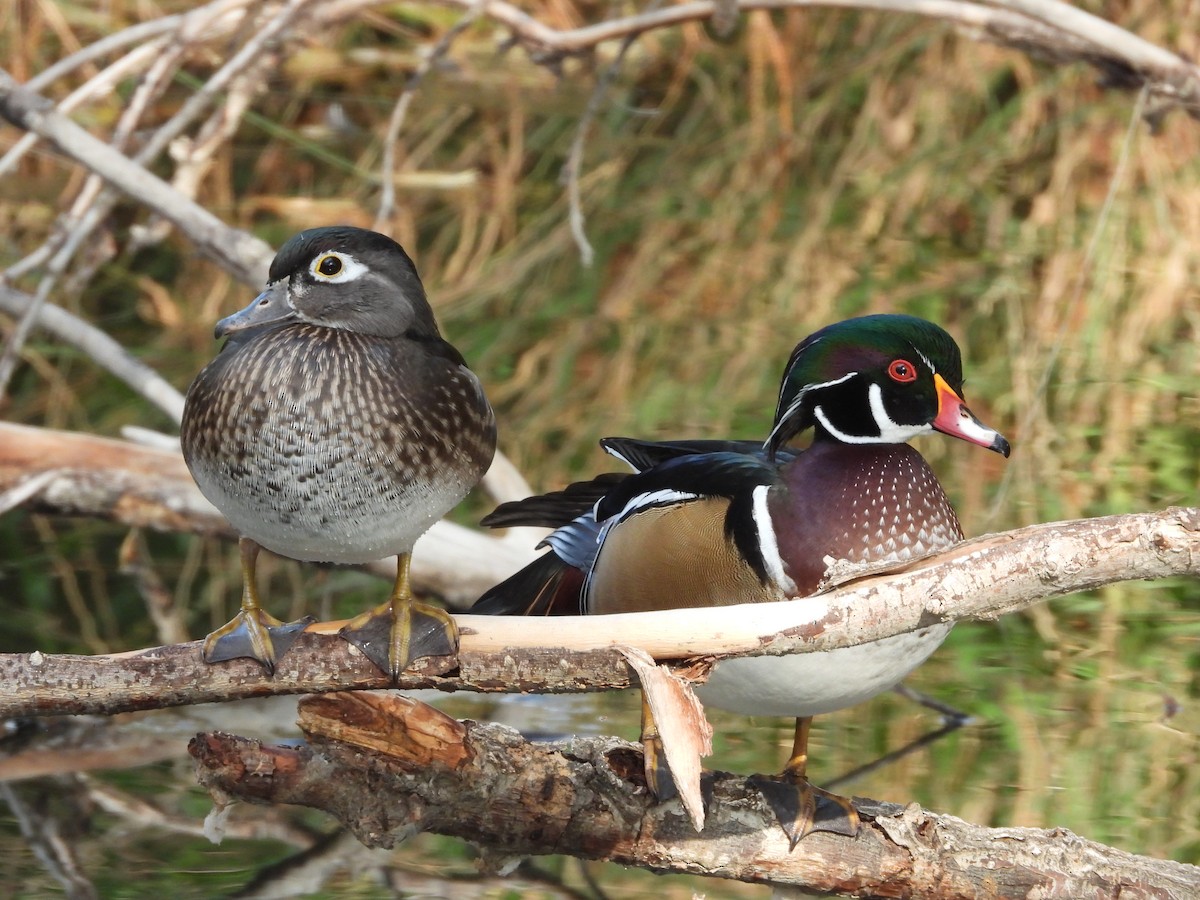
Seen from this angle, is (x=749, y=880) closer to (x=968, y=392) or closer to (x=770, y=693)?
(x=770, y=693)

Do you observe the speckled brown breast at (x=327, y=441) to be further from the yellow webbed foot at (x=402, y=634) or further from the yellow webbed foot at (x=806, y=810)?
the yellow webbed foot at (x=806, y=810)

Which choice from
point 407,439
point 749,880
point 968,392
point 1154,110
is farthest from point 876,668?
point 968,392

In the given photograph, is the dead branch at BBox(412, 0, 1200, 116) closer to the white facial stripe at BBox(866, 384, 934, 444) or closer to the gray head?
the white facial stripe at BBox(866, 384, 934, 444)

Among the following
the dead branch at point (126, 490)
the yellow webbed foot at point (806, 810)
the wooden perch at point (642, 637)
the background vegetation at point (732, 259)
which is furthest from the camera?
the background vegetation at point (732, 259)

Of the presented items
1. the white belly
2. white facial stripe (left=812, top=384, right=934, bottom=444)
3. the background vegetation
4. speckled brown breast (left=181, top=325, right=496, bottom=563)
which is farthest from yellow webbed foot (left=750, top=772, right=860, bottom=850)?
the background vegetation

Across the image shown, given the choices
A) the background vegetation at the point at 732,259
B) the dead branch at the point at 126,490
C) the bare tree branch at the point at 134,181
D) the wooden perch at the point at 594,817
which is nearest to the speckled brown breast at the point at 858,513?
the wooden perch at the point at 594,817

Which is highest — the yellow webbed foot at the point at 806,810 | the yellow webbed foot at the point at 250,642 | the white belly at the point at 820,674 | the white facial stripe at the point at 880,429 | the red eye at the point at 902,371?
the red eye at the point at 902,371

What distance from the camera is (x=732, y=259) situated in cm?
529

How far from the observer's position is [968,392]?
462 cm

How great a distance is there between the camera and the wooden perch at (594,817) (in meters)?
2.17

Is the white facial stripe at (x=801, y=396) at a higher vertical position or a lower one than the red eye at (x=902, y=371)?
lower

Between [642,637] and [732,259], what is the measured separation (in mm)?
3311

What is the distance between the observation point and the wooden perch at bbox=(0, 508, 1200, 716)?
204 centimetres

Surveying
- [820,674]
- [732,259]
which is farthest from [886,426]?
[732,259]
